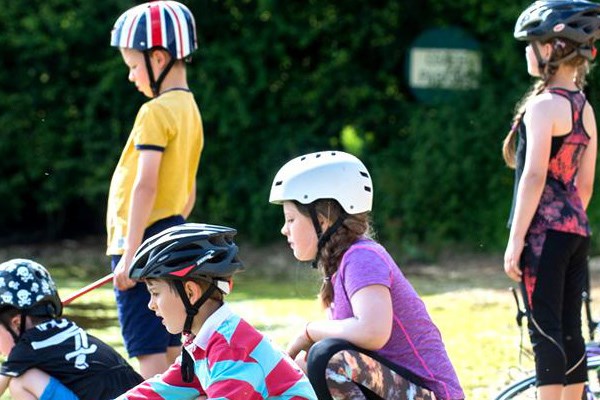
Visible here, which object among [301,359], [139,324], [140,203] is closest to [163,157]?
[140,203]

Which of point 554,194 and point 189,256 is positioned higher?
point 189,256

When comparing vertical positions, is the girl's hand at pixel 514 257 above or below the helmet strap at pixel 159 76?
below

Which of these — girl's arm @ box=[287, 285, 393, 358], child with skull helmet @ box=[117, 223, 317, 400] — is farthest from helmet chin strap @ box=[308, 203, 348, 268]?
child with skull helmet @ box=[117, 223, 317, 400]

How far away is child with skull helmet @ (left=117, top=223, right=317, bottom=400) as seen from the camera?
379 cm

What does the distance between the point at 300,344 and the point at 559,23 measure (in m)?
1.85

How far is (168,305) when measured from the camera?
4.02m

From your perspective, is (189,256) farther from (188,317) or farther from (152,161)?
(152,161)

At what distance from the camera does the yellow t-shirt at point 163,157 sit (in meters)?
5.72

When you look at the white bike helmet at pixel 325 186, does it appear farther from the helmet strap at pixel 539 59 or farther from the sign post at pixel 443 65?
the sign post at pixel 443 65

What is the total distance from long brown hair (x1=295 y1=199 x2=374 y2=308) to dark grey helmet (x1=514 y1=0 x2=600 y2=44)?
134 centimetres

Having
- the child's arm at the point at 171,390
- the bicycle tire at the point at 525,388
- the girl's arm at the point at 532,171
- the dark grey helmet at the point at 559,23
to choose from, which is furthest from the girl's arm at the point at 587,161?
the child's arm at the point at 171,390

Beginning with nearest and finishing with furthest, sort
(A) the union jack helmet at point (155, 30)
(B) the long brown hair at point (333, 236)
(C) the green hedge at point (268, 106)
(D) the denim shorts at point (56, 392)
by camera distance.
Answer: (B) the long brown hair at point (333, 236) → (D) the denim shorts at point (56, 392) → (A) the union jack helmet at point (155, 30) → (C) the green hedge at point (268, 106)

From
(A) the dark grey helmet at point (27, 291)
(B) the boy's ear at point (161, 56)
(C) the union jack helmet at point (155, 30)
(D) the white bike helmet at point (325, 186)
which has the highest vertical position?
(C) the union jack helmet at point (155, 30)

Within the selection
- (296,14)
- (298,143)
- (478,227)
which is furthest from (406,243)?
(296,14)
